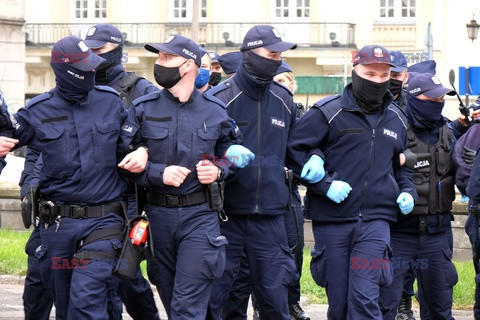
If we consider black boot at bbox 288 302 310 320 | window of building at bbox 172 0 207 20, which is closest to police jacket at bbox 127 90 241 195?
black boot at bbox 288 302 310 320

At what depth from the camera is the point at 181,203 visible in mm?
8609

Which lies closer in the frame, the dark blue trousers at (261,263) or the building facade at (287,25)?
the dark blue trousers at (261,263)

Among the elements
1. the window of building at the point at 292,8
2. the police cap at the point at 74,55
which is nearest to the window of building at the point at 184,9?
the window of building at the point at 292,8

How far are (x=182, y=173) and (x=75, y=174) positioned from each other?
0.68 m

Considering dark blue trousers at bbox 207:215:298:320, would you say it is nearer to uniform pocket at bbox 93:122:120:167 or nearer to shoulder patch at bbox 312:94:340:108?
shoulder patch at bbox 312:94:340:108

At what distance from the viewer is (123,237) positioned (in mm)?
8594

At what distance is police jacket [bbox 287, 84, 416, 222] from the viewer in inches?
359

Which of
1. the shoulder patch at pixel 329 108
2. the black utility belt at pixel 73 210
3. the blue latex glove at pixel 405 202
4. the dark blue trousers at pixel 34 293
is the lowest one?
the dark blue trousers at pixel 34 293

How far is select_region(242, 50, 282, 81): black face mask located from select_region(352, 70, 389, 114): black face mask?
22.6 inches

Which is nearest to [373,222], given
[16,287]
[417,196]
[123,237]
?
[417,196]

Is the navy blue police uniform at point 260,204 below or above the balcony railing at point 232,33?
above

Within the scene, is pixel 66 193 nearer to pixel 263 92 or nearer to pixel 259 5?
pixel 263 92

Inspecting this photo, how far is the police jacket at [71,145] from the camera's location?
8.48 meters

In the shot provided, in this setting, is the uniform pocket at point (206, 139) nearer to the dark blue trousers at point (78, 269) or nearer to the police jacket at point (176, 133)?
the police jacket at point (176, 133)
